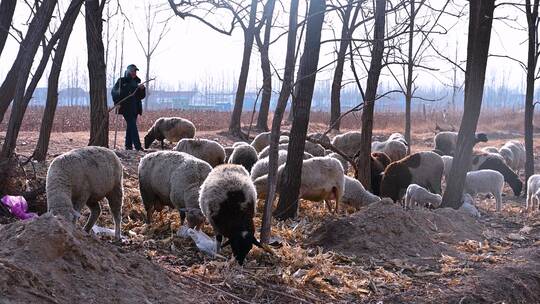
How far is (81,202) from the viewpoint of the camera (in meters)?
7.70

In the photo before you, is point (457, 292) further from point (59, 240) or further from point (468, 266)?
point (59, 240)

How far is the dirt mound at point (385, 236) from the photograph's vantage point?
26.7 ft

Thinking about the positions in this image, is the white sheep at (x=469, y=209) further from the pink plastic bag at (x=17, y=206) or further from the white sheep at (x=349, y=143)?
the white sheep at (x=349, y=143)

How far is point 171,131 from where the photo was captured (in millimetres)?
20469

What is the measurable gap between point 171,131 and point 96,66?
7.23 metres

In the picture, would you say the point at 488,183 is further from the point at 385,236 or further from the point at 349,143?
the point at 385,236

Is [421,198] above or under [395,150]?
under

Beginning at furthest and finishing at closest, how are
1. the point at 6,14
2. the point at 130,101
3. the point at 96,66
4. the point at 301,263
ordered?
the point at 130,101 → the point at 96,66 → the point at 6,14 → the point at 301,263

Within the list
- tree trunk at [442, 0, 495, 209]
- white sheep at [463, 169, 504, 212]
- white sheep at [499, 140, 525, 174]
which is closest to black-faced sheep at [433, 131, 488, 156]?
white sheep at [499, 140, 525, 174]

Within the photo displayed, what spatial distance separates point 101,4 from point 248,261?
7.47m

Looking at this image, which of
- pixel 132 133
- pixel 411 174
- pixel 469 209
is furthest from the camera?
pixel 132 133

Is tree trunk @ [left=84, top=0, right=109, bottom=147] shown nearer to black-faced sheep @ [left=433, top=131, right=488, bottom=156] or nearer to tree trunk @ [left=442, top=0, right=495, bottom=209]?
tree trunk @ [left=442, top=0, right=495, bottom=209]

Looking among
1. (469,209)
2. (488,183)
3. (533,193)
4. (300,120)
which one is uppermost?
(300,120)

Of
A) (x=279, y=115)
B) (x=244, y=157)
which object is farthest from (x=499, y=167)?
(x=279, y=115)
